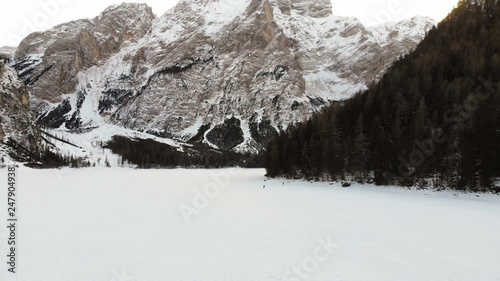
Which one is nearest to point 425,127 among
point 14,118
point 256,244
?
point 256,244

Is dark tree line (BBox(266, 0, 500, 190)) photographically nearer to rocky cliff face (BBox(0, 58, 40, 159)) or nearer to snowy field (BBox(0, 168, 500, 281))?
snowy field (BBox(0, 168, 500, 281))

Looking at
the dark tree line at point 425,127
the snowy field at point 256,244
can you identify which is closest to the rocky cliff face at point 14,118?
the dark tree line at point 425,127

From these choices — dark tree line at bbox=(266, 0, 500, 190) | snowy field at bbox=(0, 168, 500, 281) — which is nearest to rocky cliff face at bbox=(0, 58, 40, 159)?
dark tree line at bbox=(266, 0, 500, 190)

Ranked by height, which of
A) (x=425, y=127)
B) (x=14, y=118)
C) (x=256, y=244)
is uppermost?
(x=14, y=118)

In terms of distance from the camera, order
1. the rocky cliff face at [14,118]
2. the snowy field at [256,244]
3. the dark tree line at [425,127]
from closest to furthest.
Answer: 1. the snowy field at [256,244]
2. the dark tree line at [425,127]
3. the rocky cliff face at [14,118]

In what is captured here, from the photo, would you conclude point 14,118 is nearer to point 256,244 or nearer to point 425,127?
point 425,127

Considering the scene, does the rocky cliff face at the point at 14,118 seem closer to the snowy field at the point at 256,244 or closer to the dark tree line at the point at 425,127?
the dark tree line at the point at 425,127

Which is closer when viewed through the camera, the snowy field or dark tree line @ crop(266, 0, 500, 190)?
the snowy field

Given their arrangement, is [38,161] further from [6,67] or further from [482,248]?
[482,248]
